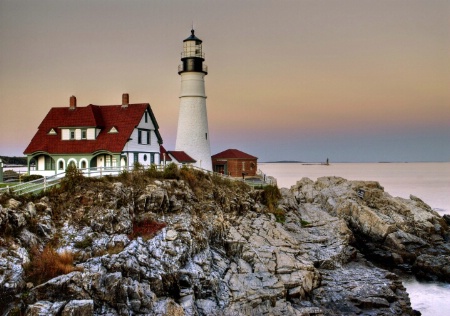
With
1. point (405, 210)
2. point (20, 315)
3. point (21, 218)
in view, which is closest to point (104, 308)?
point (20, 315)

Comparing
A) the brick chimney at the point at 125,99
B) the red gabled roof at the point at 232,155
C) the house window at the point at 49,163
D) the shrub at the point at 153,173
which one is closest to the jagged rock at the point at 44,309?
the shrub at the point at 153,173

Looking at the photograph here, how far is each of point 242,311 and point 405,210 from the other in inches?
813

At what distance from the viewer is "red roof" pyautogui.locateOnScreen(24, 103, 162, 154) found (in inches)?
1105

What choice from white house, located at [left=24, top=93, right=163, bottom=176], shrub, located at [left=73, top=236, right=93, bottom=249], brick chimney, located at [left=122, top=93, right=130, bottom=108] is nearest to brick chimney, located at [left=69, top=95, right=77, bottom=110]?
white house, located at [left=24, top=93, right=163, bottom=176]

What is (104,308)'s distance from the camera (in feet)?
40.6

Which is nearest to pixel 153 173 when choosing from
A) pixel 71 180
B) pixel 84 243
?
pixel 71 180

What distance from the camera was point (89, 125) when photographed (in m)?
28.5

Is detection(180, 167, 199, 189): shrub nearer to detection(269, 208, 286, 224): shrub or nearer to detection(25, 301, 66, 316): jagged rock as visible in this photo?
detection(269, 208, 286, 224): shrub

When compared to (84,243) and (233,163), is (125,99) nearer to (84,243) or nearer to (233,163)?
(233,163)

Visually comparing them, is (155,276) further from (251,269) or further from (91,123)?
(91,123)

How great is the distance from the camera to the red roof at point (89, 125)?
2808cm

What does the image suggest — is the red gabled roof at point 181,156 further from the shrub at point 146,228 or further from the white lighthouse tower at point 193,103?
the shrub at point 146,228

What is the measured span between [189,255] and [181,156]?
16486 mm

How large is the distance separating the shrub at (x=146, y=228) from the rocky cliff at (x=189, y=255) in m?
0.05
